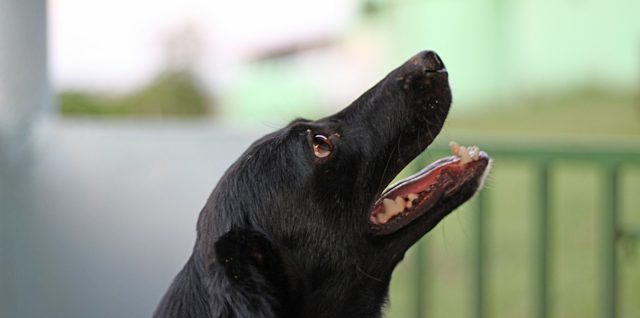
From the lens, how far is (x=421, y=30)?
499 inches

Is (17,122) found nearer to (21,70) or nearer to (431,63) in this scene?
(21,70)

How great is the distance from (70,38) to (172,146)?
419 cm

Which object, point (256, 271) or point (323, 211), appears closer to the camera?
point (256, 271)

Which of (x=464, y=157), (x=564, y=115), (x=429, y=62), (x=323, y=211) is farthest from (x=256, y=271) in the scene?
(x=564, y=115)

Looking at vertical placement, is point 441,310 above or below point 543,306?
below

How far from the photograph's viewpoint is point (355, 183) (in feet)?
9.67

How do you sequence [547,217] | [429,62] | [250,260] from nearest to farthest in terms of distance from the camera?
[250,260] < [429,62] < [547,217]

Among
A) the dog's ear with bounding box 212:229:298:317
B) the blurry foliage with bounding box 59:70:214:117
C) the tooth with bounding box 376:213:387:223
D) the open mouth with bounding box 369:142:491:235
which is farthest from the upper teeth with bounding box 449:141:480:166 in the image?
the blurry foliage with bounding box 59:70:214:117

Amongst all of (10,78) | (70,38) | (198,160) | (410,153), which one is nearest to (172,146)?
(198,160)

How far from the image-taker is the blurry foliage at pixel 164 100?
11556mm

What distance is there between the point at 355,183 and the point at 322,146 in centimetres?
15

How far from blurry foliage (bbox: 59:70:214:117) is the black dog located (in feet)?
27.6

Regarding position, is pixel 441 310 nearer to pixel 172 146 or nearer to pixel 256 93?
pixel 172 146

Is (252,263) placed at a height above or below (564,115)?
below
